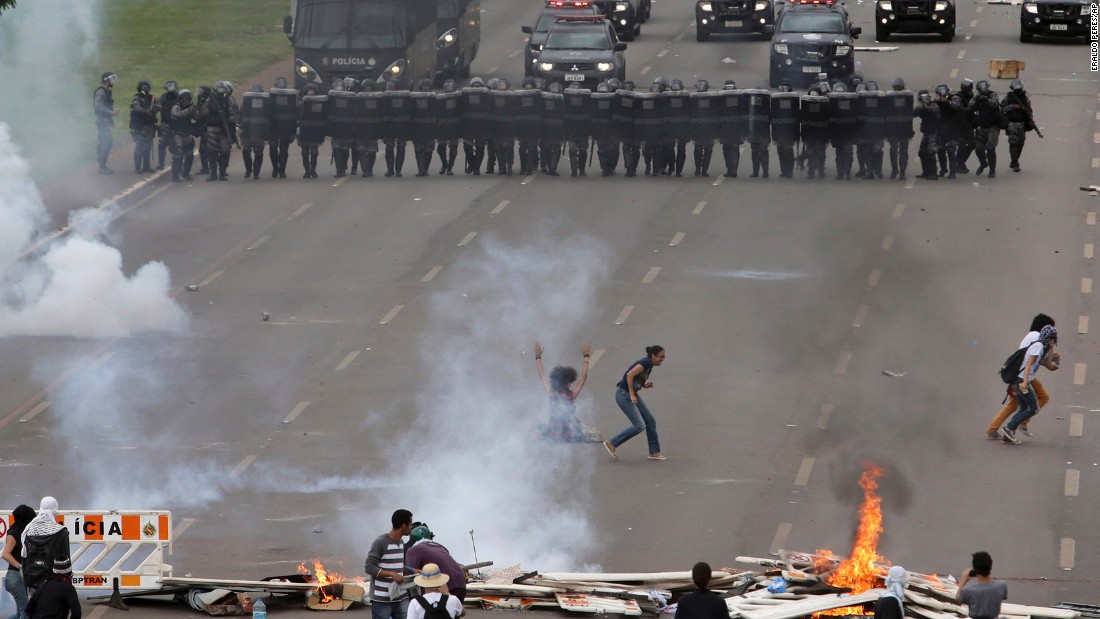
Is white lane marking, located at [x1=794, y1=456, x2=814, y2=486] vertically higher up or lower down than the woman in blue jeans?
lower down

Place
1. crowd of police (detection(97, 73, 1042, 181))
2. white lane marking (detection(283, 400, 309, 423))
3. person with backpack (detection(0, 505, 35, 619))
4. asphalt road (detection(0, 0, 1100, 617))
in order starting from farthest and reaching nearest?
crowd of police (detection(97, 73, 1042, 181)) < white lane marking (detection(283, 400, 309, 423)) < asphalt road (detection(0, 0, 1100, 617)) < person with backpack (detection(0, 505, 35, 619))

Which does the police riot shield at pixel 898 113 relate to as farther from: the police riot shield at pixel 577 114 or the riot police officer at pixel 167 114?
the riot police officer at pixel 167 114

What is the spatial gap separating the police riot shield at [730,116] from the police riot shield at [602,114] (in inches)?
68.9

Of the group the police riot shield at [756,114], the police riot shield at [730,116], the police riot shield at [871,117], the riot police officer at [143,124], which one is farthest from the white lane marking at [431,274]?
the police riot shield at [871,117]

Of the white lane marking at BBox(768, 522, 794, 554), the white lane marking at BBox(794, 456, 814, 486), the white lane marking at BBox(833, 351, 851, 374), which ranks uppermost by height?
the white lane marking at BBox(768, 522, 794, 554)

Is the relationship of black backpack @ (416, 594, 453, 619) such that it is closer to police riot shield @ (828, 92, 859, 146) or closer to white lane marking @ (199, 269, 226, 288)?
white lane marking @ (199, 269, 226, 288)

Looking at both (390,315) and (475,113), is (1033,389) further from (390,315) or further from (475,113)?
(475,113)

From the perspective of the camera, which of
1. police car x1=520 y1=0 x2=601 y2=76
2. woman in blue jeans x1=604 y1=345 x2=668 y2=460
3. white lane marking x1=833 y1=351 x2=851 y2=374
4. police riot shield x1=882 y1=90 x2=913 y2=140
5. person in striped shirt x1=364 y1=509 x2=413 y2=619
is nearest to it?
person in striped shirt x1=364 y1=509 x2=413 y2=619

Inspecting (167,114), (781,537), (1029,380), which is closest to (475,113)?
(167,114)

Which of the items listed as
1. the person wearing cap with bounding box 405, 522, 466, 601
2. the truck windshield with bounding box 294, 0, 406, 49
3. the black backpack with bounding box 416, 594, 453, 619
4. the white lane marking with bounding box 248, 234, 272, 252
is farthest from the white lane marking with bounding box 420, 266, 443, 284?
the black backpack with bounding box 416, 594, 453, 619

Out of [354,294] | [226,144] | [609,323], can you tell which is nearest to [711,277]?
[609,323]

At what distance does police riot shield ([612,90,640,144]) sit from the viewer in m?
30.8

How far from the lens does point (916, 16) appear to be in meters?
44.9

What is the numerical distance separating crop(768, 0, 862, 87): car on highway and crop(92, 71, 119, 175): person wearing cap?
14.3m
